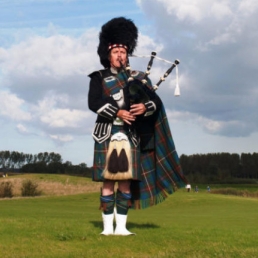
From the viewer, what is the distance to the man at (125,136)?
21.1ft

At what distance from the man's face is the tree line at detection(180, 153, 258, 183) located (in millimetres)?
58855

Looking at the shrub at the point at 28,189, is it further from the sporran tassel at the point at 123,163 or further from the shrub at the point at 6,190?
the sporran tassel at the point at 123,163

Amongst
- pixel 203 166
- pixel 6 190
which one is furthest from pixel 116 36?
pixel 203 166

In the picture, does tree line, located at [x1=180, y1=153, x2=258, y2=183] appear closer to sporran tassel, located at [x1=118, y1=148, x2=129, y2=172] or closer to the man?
the man

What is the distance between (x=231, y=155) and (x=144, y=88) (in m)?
72.7

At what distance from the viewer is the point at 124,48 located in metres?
6.92

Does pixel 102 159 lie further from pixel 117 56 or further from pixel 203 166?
pixel 203 166

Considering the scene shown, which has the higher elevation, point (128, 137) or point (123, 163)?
point (128, 137)

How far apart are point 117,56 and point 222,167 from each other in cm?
7183

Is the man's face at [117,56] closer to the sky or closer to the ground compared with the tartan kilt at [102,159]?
closer to the sky

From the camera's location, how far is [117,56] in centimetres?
688

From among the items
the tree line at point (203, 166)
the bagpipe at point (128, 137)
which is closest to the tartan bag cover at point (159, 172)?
the bagpipe at point (128, 137)

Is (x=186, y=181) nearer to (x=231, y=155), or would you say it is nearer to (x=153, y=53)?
(x=153, y=53)

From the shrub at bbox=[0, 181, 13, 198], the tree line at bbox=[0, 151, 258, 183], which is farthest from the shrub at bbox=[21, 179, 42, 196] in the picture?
the tree line at bbox=[0, 151, 258, 183]
